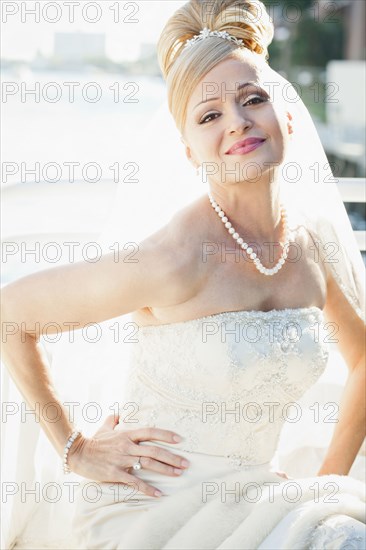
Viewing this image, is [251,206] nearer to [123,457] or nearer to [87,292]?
[87,292]

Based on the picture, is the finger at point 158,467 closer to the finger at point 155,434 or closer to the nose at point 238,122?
the finger at point 155,434

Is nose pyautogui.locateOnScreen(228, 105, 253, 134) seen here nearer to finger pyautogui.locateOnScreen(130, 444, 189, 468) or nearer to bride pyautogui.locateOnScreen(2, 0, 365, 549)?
bride pyautogui.locateOnScreen(2, 0, 365, 549)

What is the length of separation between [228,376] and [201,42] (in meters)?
0.69

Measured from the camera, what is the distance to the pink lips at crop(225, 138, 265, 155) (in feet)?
5.66

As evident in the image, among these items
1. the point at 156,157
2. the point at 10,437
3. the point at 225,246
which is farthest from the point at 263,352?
the point at 10,437

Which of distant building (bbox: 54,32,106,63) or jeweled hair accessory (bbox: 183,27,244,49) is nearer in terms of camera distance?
jeweled hair accessory (bbox: 183,27,244,49)

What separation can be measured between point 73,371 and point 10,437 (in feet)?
0.84

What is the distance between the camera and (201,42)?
1.78 meters

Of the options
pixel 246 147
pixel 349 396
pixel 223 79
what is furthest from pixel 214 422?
pixel 223 79

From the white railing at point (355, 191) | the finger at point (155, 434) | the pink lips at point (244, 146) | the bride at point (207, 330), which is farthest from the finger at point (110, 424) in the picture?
the white railing at point (355, 191)

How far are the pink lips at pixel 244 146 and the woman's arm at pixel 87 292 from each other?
237 mm

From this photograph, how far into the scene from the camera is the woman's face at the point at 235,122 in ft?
5.69

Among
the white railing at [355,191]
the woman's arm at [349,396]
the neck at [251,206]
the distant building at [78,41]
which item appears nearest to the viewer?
the neck at [251,206]

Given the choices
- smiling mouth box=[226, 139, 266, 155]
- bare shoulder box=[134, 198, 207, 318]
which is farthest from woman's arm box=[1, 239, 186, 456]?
smiling mouth box=[226, 139, 266, 155]
